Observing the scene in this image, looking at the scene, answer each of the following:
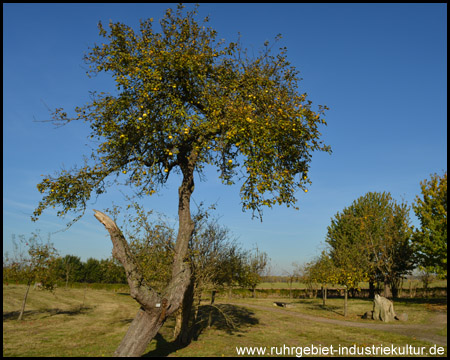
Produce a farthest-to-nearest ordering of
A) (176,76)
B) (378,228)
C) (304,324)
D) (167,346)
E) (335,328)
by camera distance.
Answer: (378,228), (304,324), (335,328), (167,346), (176,76)

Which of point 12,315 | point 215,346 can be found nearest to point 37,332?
point 12,315

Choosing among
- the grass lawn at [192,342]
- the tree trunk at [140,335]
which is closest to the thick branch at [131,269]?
the tree trunk at [140,335]

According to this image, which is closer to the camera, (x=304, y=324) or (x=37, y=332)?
(x=37, y=332)

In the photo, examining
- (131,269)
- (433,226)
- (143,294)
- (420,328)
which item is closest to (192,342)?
(143,294)

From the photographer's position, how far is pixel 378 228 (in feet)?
136

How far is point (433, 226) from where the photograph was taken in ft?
102

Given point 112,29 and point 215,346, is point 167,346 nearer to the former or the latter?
point 215,346

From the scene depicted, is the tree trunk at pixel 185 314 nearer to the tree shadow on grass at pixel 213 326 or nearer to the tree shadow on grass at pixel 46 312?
the tree shadow on grass at pixel 213 326

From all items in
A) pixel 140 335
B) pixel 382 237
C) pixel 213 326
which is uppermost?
pixel 382 237

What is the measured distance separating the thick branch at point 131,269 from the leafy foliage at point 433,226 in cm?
3059

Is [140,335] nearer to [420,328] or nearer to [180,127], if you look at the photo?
[180,127]

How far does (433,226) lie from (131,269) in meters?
31.4

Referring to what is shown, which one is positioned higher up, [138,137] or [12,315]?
[138,137]

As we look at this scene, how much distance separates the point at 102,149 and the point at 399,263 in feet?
141
